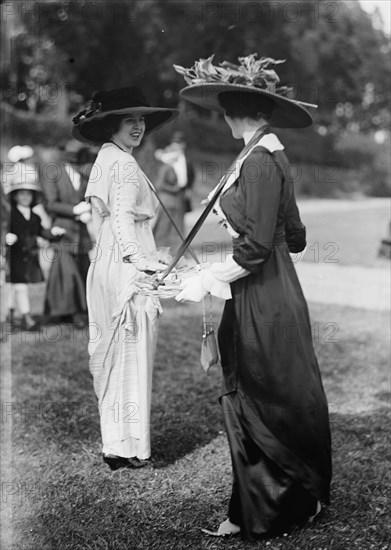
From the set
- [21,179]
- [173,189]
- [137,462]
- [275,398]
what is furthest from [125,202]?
[173,189]

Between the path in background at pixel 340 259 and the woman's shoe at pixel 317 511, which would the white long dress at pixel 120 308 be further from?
the woman's shoe at pixel 317 511

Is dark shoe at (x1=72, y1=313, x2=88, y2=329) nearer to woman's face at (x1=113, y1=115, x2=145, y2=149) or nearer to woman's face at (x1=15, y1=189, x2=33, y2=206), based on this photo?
woman's face at (x1=15, y1=189, x2=33, y2=206)

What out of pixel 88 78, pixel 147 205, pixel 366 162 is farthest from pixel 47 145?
pixel 147 205

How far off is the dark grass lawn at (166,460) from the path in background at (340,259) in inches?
39.3

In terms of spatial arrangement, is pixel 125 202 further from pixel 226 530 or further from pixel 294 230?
pixel 226 530

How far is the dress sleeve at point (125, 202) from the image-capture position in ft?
12.8

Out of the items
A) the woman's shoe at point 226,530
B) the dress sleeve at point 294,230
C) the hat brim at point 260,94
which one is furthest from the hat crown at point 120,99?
the woman's shoe at point 226,530

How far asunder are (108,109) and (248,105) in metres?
0.75

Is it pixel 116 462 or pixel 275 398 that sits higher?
pixel 275 398

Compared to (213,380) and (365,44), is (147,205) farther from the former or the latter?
(365,44)

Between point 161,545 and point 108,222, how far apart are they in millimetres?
1566

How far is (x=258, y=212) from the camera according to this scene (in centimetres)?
334

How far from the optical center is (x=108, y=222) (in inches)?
159

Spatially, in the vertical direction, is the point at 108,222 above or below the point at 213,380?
above
